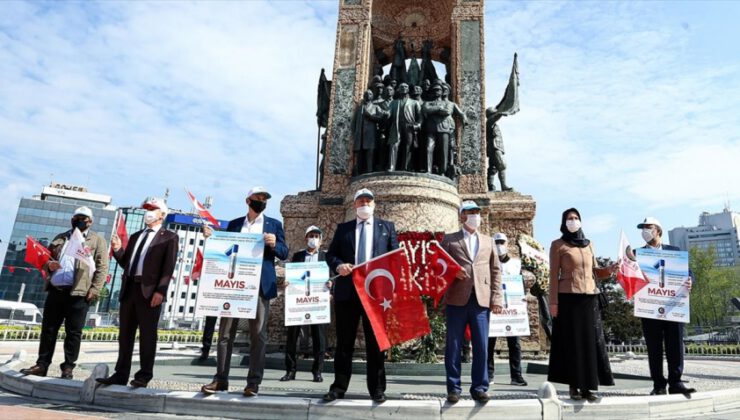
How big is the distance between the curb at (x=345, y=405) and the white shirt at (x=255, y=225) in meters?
1.51

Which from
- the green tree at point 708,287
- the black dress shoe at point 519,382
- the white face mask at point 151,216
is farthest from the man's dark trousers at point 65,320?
the green tree at point 708,287

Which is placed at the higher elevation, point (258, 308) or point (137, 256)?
point (137, 256)

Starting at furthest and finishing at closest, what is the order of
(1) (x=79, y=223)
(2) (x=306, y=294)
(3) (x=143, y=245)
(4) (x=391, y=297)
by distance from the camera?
(2) (x=306, y=294), (1) (x=79, y=223), (3) (x=143, y=245), (4) (x=391, y=297)

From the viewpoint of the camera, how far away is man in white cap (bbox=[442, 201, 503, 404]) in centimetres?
419

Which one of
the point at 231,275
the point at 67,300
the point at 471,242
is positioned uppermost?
the point at 471,242

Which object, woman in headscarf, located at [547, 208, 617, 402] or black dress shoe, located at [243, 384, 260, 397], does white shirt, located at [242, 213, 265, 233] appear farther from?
woman in headscarf, located at [547, 208, 617, 402]

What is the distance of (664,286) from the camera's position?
534 cm

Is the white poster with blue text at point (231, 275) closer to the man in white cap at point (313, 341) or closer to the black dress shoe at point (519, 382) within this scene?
the man in white cap at point (313, 341)

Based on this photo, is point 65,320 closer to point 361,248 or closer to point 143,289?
point 143,289

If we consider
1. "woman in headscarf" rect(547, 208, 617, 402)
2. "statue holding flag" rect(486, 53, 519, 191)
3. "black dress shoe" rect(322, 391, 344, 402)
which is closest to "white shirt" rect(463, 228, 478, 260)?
"woman in headscarf" rect(547, 208, 617, 402)

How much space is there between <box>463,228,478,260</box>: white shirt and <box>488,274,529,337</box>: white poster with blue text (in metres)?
2.07

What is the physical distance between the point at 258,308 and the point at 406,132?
27.0ft

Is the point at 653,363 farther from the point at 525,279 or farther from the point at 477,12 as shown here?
the point at 477,12

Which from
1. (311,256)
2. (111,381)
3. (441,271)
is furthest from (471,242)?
(111,381)
